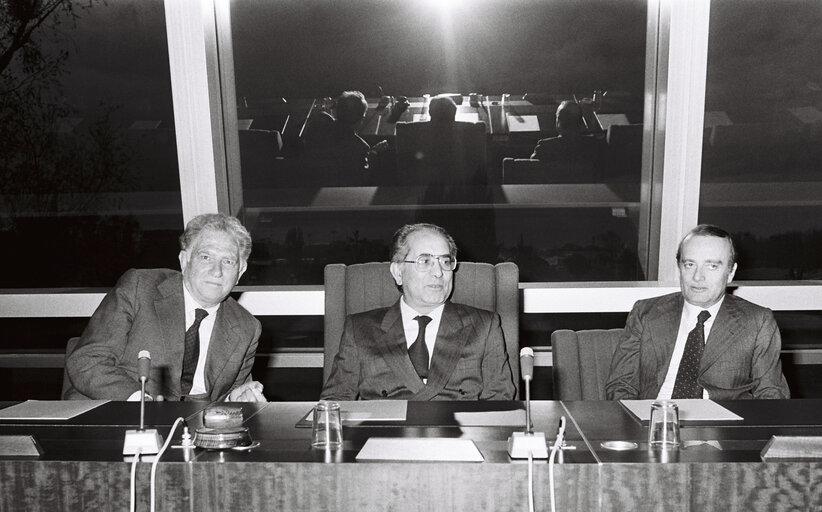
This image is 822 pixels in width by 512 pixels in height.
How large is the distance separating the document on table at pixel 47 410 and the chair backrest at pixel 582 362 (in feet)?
5.00

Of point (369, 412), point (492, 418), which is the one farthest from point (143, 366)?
point (492, 418)

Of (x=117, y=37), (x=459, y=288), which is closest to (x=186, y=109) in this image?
(x=117, y=37)

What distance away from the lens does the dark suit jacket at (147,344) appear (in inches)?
99.9

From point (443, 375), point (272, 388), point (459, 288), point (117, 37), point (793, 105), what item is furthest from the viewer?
point (793, 105)

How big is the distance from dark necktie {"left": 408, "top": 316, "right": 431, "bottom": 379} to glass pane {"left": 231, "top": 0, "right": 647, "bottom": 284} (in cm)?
185

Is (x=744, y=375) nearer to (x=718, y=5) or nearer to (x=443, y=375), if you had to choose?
(x=443, y=375)

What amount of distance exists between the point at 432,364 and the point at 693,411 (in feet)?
3.00

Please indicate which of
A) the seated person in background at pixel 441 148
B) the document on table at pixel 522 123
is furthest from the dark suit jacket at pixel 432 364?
the document on table at pixel 522 123

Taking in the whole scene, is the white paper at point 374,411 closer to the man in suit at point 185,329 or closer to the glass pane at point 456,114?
the man in suit at point 185,329

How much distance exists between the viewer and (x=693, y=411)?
6.41 feet

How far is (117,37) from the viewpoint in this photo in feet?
15.3

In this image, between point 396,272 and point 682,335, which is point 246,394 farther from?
point 682,335

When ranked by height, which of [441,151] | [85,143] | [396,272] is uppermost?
[85,143]

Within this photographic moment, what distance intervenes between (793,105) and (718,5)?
1701 millimetres
